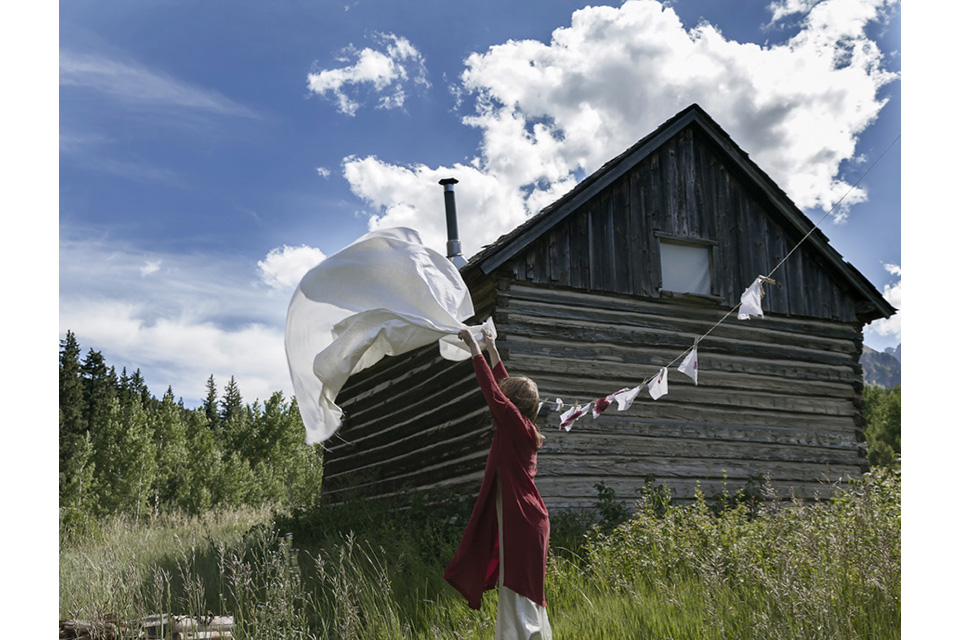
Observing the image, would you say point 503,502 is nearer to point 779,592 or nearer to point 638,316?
point 779,592

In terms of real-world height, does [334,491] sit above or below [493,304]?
below

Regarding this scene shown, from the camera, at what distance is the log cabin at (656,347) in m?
9.59

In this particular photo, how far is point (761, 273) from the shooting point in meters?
11.8

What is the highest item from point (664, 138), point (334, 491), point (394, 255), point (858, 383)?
point (664, 138)

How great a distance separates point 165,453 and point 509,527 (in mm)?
26078

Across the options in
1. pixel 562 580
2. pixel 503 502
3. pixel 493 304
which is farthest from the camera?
pixel 493 304

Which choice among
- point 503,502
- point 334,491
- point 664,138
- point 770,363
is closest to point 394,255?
point 503,502

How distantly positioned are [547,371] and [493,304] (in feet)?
3.69

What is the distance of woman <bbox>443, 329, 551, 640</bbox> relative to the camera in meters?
3.94

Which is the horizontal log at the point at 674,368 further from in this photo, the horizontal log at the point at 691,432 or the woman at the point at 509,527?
the woman at the point at 509,527

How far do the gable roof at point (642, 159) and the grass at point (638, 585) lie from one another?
11.3ft

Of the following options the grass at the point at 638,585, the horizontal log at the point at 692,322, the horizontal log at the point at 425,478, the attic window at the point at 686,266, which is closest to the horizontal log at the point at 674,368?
the horizontal log at the point at 692,322

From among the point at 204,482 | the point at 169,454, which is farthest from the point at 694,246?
the point at 169,454

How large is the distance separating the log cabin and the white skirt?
4938mm
